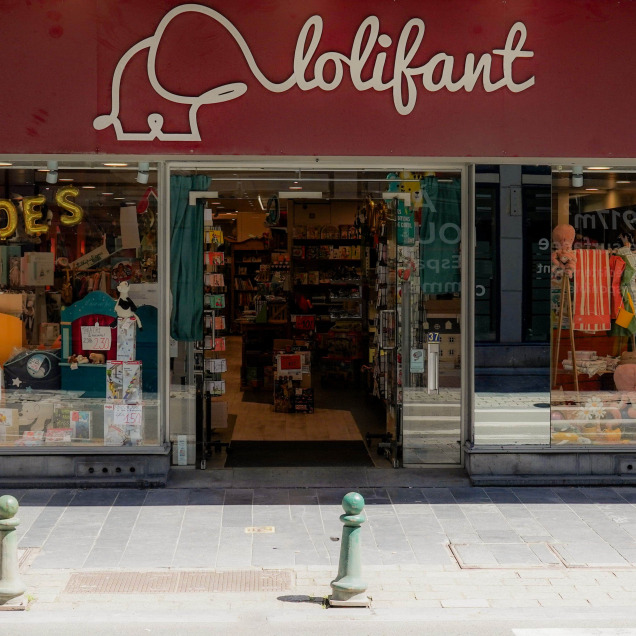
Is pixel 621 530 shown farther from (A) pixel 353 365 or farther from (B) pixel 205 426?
(A) pixel 353 365

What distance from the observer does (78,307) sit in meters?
9.67

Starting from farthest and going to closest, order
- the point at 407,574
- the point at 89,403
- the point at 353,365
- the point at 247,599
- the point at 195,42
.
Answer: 1. the point at 353,365
2. the point at 89,403
3. the point at 195,42
4. the point at 407,574
5. the point at 247,599

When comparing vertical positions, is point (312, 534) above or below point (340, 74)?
below

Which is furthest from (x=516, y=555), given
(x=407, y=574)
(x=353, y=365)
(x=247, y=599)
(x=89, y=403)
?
(x=353, y=365)

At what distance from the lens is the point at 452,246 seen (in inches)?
387

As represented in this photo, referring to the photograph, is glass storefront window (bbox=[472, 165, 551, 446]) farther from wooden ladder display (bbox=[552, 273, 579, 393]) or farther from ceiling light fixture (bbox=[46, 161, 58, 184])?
ceiling light fixture (bbox=[46, 161, 58, 184])

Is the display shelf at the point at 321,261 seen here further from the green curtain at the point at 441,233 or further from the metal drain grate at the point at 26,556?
the metal drain grate at the point at 26,556

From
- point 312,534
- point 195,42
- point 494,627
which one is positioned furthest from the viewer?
point 195,42

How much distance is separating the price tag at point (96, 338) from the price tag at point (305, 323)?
5389 mm

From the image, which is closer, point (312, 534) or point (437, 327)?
point (312, 534)

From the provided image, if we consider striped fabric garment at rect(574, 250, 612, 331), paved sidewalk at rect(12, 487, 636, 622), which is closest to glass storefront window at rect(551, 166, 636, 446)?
striped fabric garment at rect(574, 250, 612, 331)

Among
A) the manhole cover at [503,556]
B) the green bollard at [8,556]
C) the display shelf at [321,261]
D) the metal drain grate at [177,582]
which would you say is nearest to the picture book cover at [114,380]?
the metal drain grate at [177,582]

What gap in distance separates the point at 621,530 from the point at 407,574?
228 cm

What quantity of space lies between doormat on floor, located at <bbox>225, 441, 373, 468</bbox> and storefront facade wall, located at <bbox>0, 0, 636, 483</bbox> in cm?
342
